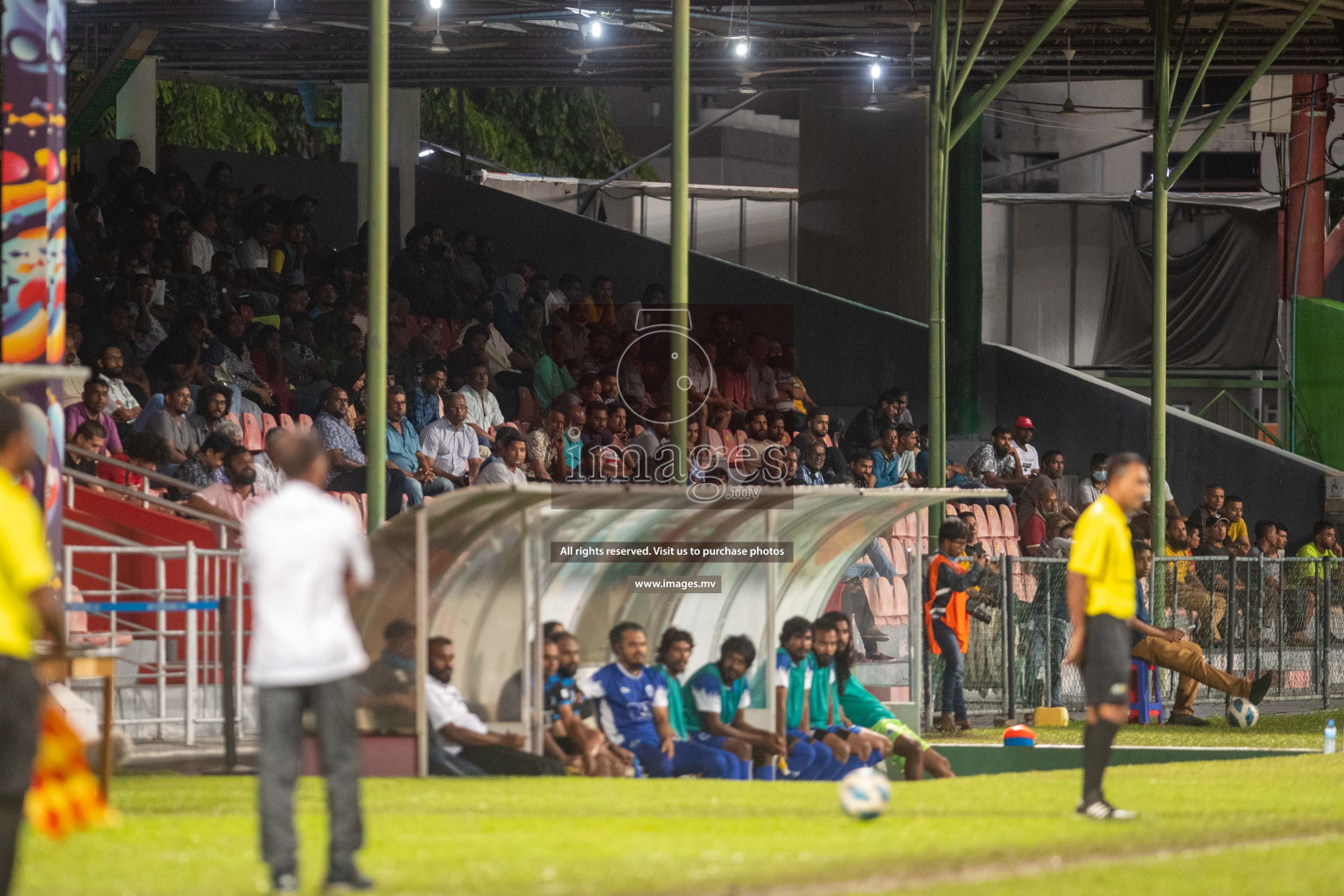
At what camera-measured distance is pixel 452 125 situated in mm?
41469

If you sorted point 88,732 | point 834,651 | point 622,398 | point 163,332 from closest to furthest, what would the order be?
1. point 88,732
2. point 834,651
3. point 163,332
4. point 622,398

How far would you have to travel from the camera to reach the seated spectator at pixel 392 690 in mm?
12953

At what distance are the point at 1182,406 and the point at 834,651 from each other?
74.8 ft

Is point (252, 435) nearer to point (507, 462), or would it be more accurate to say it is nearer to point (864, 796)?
point (507, 462)

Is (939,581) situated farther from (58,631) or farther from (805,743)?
(58,631)

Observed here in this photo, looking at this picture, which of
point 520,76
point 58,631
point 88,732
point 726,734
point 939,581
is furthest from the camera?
point 520,76

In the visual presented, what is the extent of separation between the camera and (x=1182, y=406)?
36.9 m

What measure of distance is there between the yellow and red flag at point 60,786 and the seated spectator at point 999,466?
15662 mm

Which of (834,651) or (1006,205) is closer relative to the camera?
(834,651)

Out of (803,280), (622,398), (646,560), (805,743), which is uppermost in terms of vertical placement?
(803,280)

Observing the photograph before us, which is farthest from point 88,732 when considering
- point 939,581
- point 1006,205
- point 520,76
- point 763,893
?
point 1006,205

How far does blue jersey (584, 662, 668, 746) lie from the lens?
555 inches

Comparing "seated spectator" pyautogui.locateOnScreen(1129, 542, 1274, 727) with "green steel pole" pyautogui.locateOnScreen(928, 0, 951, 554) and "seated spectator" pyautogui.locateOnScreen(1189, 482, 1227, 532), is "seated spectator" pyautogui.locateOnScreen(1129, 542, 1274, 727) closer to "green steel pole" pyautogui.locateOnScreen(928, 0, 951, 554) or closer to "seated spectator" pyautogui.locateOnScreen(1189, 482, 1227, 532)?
"green steel pole" pyautogui.locateOnScreen(928, 0, 951, 554)

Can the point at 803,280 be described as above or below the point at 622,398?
above
